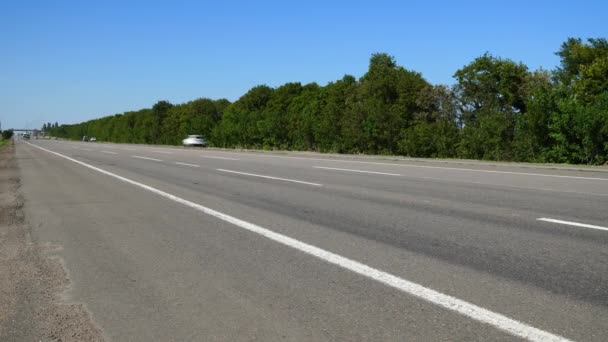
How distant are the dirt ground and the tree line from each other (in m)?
19.6

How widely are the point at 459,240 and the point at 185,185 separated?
9112mm

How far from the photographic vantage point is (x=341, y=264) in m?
5.46

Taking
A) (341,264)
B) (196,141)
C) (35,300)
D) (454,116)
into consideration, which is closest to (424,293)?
(341,264)

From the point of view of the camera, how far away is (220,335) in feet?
12.4

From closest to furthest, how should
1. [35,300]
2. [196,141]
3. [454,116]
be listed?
[35,300] < [454,116] < [196,141]

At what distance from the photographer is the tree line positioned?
70.5 feet

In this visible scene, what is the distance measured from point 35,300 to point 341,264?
285 centimetres

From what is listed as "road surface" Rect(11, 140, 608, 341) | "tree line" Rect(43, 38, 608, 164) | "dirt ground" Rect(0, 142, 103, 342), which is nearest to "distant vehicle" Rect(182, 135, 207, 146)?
"tree line" Rect(43, 38, 608, 164)

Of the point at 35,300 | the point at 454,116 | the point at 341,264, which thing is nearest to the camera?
the point at 35,300

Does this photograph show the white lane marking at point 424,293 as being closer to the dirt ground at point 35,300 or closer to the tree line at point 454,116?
the dirt ground at point 35,300

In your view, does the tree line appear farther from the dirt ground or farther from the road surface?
the dirt ground

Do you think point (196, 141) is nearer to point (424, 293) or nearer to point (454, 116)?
point (454, 116)

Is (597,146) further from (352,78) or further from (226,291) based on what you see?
(352,78)

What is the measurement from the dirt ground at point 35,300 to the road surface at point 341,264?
17 centimetres
